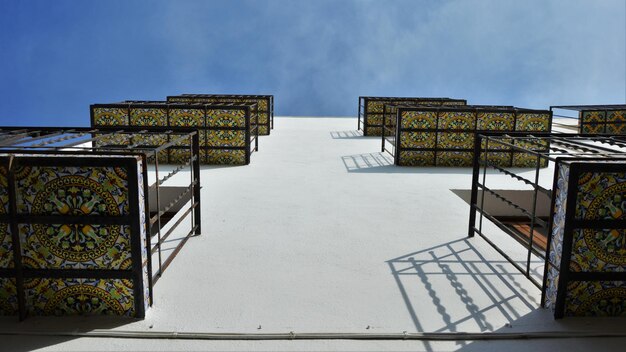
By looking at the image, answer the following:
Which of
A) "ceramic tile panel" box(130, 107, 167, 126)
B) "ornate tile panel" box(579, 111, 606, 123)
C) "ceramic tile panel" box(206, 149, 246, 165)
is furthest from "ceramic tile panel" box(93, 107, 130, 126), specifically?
"ornate tile panel" box(579, 111, 606, 123)

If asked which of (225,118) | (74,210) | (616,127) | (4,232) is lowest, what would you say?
(4,232)

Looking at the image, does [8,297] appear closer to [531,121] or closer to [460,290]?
[460,290]

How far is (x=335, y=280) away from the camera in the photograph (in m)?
4.71

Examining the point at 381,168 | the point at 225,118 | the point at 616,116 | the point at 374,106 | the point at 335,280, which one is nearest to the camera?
the point at 335,280

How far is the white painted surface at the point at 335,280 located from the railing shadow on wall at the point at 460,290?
1 centimetres

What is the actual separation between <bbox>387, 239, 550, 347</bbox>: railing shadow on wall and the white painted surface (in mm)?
15

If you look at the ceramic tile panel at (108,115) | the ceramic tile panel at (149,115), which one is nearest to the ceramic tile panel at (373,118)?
the ceramic tile panel at (149,115)

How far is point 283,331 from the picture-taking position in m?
3.78

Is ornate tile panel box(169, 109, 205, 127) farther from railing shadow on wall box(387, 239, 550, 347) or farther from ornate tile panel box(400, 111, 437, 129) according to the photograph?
railing shadow on wall box(387, 239, 550, 347)

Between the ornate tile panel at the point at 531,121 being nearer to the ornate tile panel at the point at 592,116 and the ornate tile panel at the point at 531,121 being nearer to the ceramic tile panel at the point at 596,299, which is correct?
the ornate tile panel at the point at 592,116

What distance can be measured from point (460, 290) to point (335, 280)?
105cm

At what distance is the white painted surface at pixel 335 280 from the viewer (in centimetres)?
379

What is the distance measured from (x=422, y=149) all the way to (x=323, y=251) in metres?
6.34

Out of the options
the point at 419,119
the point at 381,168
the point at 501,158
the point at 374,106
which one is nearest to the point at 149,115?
the point at 381,168
